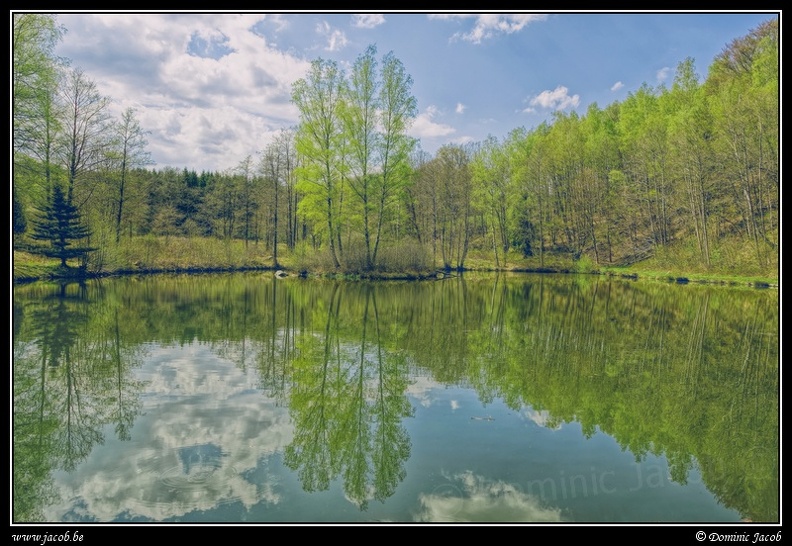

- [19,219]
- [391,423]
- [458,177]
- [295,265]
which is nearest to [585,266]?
[458,177]

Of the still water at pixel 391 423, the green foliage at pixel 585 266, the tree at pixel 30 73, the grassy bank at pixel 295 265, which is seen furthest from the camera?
the green foliage at pixel 585 266

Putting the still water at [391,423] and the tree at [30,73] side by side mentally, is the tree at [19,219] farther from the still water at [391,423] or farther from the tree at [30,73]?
the still water at [391,423]

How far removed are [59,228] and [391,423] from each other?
33.3 meters

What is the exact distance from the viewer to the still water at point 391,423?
514cm

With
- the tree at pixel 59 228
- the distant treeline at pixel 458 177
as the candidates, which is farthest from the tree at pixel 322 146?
the tree at pixel 59 228

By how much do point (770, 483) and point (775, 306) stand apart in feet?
64.4

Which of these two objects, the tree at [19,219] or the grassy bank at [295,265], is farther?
the grassy bank at [295,265]

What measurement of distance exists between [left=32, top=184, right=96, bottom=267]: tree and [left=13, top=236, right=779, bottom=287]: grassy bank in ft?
3.77

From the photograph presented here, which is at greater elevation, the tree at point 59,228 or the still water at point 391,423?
the tree at point 59,228

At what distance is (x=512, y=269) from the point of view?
5703 centimetres

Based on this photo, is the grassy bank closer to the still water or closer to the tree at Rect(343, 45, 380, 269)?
the tree at Rect(343, 45, 380, 269)

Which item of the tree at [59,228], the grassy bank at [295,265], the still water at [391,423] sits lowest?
the still water at [391,423]

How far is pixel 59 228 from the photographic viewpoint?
31.9 m

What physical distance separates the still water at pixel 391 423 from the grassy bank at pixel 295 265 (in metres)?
20.7
